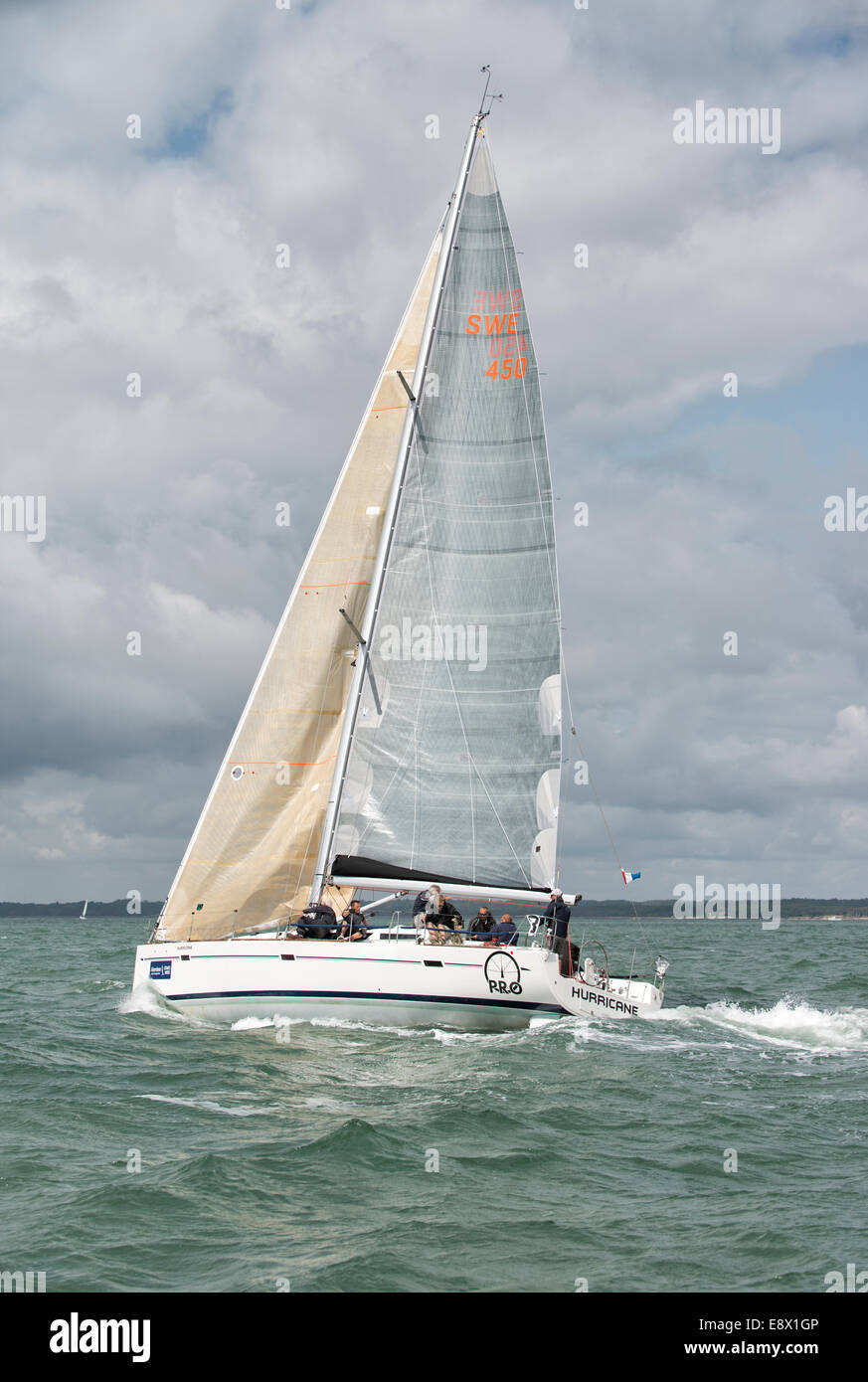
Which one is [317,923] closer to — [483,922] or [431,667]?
[483,922]

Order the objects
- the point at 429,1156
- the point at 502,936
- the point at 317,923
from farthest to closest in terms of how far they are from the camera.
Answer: the point at 317,923 → the point at 502,936 → the point at 429,1156

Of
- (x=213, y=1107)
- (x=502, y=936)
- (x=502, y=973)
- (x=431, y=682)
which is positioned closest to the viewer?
(x=213, y=1107)

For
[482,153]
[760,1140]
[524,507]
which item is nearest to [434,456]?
[524,507]

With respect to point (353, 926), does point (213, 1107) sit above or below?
Answer: below

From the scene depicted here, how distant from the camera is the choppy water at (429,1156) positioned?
10172 millimetres

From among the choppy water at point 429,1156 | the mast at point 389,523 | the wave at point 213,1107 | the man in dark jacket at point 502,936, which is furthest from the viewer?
the mast at point 389,523

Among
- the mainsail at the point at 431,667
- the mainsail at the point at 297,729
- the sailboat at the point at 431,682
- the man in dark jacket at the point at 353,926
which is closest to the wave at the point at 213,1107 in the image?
the man in dark jacket at the point at 353,926

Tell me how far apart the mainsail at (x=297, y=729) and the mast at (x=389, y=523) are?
679 mm

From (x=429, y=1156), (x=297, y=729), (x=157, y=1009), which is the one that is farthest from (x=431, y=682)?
(x=429, y=1156)

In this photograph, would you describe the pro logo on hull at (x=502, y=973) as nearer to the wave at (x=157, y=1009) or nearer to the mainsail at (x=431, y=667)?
the mainsail at (x=431, y=667)

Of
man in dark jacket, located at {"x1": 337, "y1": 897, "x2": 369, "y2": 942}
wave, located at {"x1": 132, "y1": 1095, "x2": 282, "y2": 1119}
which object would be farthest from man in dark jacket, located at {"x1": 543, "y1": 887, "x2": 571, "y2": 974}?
wave, located at {"x1": 132, "y1": 1095, "x2": 282, "y2": 1119}

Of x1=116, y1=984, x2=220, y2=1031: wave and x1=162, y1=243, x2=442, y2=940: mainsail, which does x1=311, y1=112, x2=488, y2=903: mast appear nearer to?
x1=162, y1=243, x2=442, y2=940: mainsail

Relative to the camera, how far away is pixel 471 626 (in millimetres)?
25203

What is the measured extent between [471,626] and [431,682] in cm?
143
